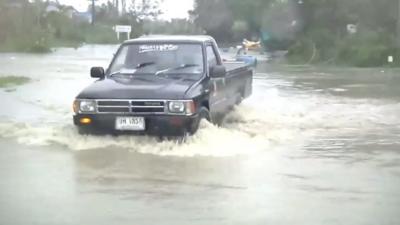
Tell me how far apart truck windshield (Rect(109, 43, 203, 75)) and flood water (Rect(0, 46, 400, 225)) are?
116cm

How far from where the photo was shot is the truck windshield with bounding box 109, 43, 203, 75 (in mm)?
10523

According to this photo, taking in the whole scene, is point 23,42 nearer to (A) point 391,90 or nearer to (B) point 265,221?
(A) point 391,90

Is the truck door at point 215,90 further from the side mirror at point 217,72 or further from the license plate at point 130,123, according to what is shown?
the license plate at point 130,123

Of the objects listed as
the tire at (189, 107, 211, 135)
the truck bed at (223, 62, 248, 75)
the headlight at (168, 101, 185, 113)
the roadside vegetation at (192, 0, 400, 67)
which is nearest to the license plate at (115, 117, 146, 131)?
the headlight at (168, 101, 185, 113)

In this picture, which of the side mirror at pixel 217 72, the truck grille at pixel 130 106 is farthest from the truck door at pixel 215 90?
the truck grille at pixel 130 106

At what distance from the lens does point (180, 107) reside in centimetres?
930

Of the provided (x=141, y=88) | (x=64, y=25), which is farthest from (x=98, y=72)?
(x=64, y=25)

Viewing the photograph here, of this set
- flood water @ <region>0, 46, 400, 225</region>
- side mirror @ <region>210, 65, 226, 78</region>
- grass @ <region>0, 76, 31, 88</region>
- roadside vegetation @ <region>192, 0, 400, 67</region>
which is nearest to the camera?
flood water @ <region>0, 46, 400, 225</region>

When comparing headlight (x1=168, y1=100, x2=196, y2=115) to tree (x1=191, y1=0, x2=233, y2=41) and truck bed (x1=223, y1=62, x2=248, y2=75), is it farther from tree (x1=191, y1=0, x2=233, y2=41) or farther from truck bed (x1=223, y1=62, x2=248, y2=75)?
tree (x1=191, y1=0, x2=233, y2=41)

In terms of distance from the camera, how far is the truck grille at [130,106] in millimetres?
9320

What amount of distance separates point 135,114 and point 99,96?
1.89ft

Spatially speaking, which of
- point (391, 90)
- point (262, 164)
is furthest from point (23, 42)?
point (262, 164)

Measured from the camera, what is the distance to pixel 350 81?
81.4 ft

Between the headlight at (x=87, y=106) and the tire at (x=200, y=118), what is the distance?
139 centimetres
